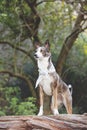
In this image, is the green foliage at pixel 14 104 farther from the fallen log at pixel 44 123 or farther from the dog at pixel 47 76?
the fallen log at pixel 44 123

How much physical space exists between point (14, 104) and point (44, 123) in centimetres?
455

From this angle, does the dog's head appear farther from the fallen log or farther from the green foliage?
the green foliage

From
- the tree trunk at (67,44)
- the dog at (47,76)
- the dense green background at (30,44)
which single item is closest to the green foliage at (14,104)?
the dense green background at (30,44)

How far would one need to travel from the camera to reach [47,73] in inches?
371

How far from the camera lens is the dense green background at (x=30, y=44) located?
14266mm

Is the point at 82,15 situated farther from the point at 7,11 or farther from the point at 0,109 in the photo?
the point at 0,109

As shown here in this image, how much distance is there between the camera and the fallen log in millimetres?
9086

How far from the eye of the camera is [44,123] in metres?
9.07

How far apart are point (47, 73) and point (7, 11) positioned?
5.27 m

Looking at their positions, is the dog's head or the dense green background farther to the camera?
the dense green background

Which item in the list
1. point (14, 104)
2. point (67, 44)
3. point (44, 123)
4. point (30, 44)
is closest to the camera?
point (44, 123)

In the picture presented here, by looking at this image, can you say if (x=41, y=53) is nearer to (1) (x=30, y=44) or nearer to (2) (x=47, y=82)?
(2) (x=47, y=82)

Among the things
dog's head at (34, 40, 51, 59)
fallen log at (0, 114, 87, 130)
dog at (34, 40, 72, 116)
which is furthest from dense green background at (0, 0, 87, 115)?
dog's head at (34, 40, 51, 59)

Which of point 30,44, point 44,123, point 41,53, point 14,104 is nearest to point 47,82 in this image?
point 41,53
